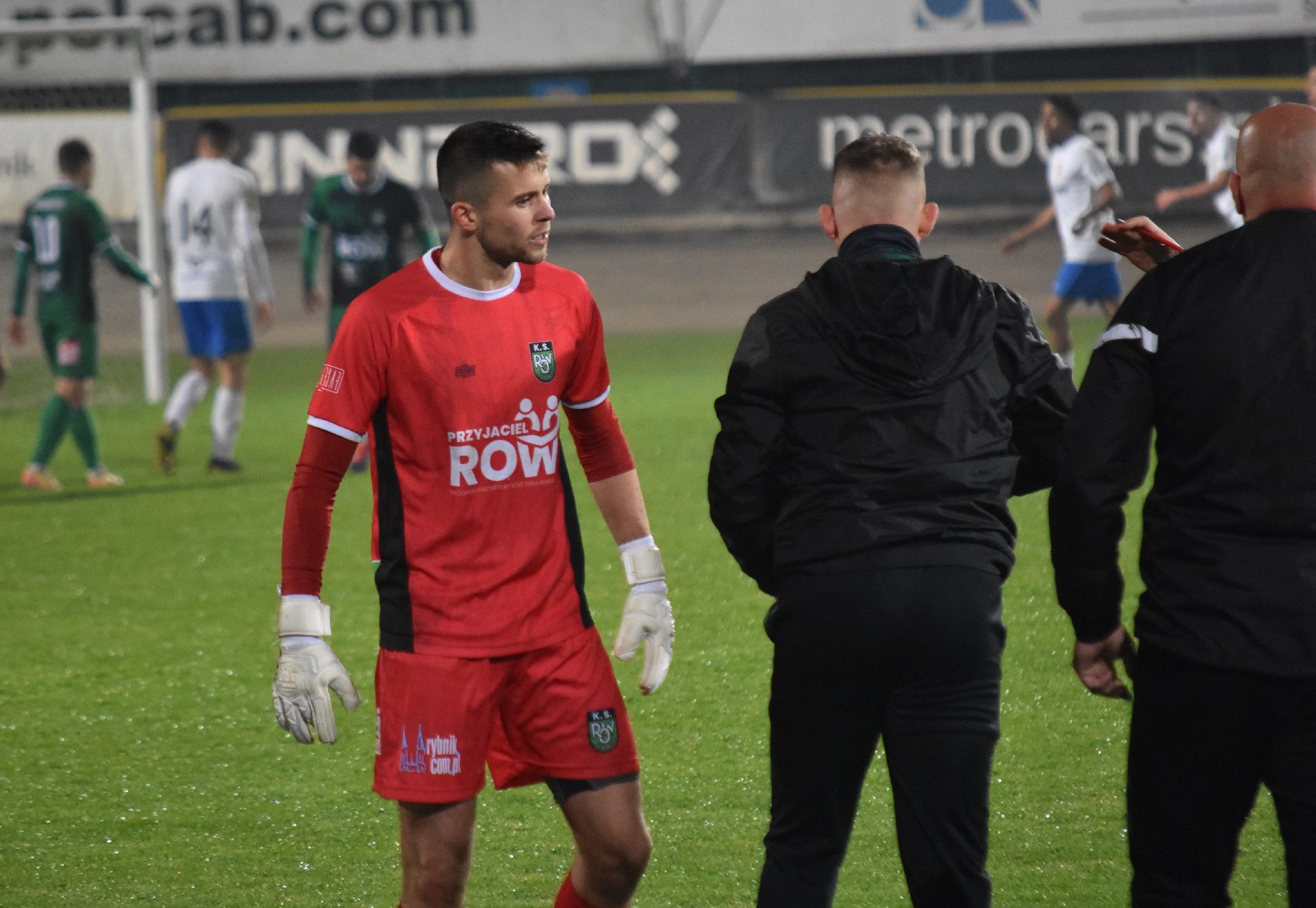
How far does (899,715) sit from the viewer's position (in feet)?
8.79

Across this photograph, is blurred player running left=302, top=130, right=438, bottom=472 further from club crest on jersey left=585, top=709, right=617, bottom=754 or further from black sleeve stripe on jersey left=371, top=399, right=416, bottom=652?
club crest on jersey left=585, top=709, right=617, bottom=754

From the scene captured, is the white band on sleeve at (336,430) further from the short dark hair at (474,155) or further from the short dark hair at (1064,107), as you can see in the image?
the short dark hair at (1064,107)

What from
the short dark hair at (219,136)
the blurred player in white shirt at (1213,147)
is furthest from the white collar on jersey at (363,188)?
the blurred player in white shirt at (1213,147)

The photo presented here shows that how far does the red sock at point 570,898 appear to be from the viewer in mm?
3006

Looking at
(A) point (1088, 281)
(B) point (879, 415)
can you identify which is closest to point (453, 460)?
(B) point (879, 415)

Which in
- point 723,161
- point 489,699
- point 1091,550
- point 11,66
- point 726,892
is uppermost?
point 11,66

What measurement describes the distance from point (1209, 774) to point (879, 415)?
0.77 metres

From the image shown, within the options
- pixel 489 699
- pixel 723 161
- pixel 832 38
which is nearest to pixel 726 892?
pixel 489 699

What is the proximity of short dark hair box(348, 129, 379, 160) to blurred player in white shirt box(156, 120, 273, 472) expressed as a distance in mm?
1150

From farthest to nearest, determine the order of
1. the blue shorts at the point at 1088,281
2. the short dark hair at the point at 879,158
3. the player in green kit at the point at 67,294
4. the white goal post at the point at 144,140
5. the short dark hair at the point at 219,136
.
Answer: the white goal post at the point at 144,140 < the blue shorts at the point at 1088,281 < the short dark hair at the point at 219,136 < the player in green kit at the point at 67,294 < the short dark hair at the point at 879,158

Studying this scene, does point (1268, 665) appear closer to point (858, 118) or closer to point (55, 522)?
point (55, 522)

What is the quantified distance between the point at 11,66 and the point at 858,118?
36.4 ft

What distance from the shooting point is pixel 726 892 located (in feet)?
12.4

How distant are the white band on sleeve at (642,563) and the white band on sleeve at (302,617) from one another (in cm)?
63
